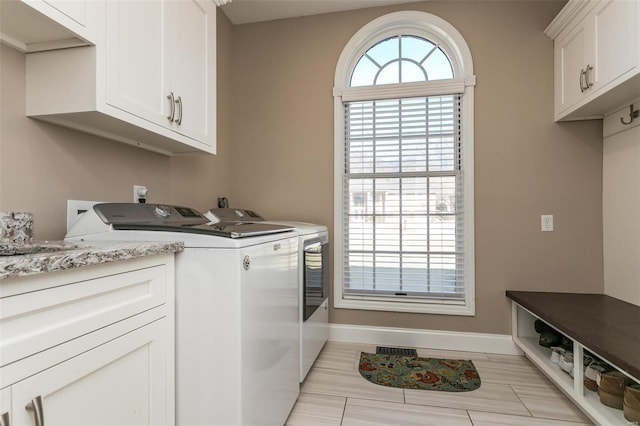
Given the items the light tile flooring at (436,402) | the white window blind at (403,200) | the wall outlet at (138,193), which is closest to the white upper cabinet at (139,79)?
the wall outlet at (138,193)

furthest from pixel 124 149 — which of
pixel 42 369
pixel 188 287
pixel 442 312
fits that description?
pixel 442 312

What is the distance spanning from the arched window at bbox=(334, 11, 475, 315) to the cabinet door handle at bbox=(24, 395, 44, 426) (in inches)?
81.7

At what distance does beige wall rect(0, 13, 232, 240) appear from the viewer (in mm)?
1166

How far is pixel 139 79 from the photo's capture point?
4.31ft

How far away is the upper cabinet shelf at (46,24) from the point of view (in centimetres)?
97

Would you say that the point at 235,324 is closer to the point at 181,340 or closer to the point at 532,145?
the point at 181,340

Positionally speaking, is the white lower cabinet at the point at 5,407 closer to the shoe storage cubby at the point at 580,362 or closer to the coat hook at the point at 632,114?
the shoe storage cubby at the point at 580,362

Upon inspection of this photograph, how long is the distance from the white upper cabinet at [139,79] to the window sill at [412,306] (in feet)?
5.26

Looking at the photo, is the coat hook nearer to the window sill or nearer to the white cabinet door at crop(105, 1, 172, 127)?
the window sill

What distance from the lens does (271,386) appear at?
4.54ft

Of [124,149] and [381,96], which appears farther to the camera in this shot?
[381,96]

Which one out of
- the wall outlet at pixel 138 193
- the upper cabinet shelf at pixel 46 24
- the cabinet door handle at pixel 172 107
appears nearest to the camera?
the upper cabinet shelf at pixel 46 24

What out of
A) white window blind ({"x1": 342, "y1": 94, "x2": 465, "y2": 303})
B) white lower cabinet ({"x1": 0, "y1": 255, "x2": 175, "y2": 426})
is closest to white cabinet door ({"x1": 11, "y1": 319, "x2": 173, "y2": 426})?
white lower cabinet ({"x1": 0, "y1": 255, "x2": 175, "y2": 426})

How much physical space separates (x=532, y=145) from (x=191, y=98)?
7.53 feet
